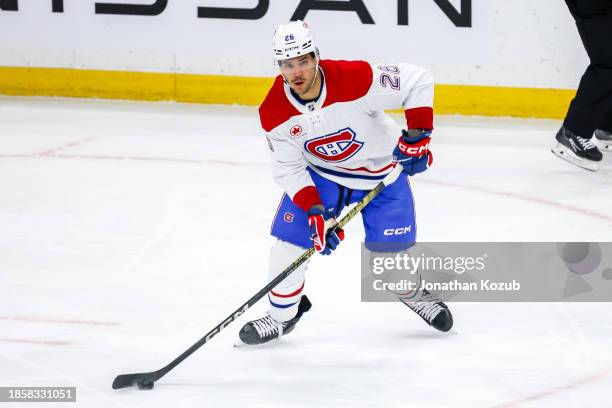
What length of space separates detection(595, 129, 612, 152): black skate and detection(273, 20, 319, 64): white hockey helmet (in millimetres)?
2912

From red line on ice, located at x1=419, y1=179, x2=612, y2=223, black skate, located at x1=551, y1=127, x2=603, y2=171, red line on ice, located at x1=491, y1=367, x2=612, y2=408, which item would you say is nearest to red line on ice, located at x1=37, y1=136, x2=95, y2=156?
red line on ice, located at x1=419, y1=179, x2=612, y2=223

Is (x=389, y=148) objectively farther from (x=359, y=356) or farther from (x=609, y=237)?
(x=609, y=237)

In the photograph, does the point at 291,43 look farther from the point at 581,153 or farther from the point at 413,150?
the point at 581,153

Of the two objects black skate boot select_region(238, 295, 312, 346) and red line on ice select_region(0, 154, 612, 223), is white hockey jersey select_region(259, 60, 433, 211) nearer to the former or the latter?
black skate boot select_region(238, 295, 312, 346)

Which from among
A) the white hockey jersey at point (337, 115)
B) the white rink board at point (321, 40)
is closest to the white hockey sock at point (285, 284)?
the white hockey jersey at point (337, 115)

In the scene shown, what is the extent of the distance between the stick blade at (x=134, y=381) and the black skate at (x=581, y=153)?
281cm

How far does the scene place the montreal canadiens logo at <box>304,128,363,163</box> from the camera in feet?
9.59

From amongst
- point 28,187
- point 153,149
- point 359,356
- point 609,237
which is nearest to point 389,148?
point 359,356

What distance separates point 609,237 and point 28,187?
2.30m

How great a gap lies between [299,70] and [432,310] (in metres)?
0.76

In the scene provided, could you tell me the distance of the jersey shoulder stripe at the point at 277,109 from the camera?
287 cm

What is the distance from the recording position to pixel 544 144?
5523mm

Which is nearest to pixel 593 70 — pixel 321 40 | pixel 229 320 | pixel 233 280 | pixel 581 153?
pixel 581 153

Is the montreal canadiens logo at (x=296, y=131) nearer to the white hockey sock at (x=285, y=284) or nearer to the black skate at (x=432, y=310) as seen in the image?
the white hockey sock at (x=285, y=284)
